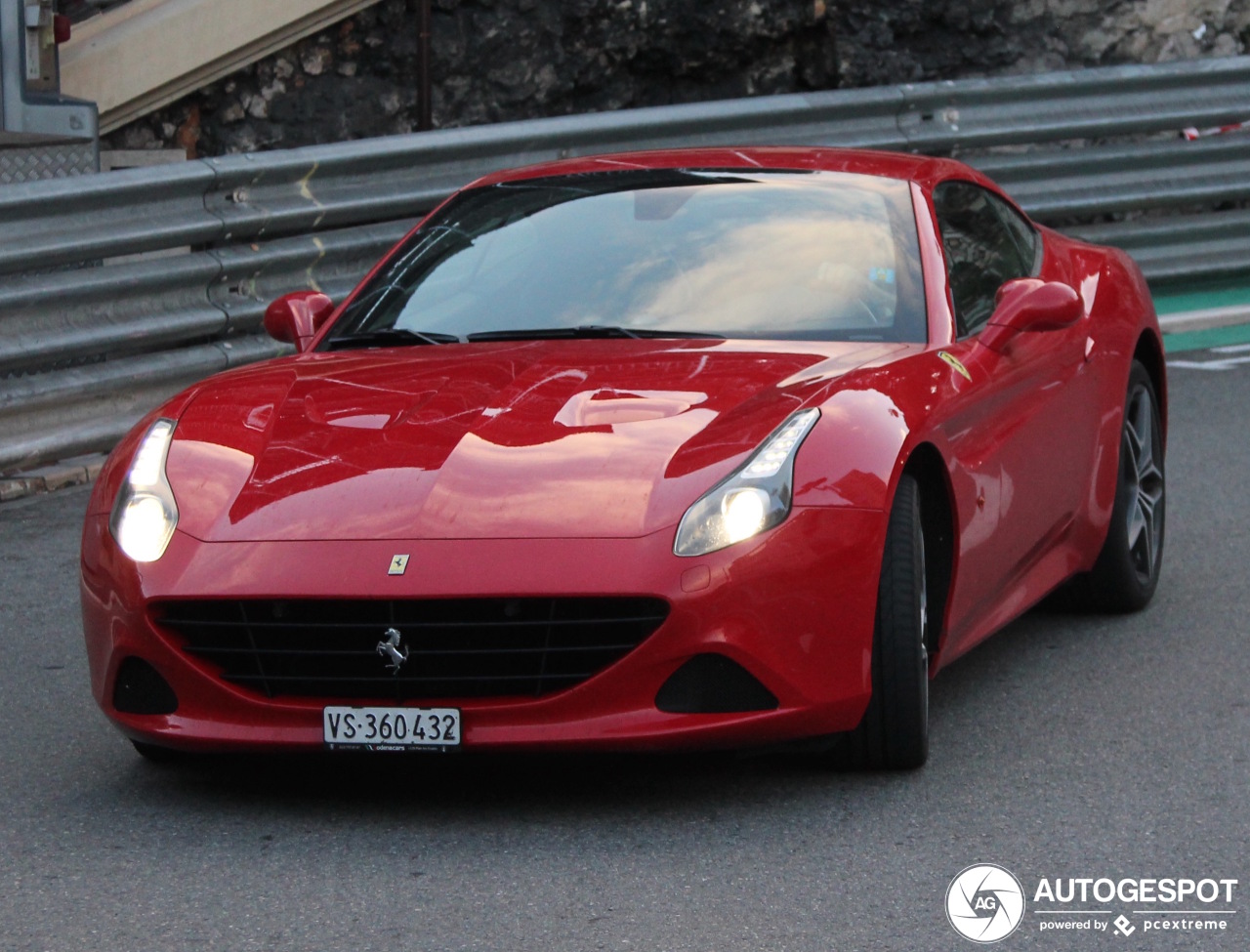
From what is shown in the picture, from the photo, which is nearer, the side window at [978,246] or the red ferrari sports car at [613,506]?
the red ferrari sports car at [613,506]

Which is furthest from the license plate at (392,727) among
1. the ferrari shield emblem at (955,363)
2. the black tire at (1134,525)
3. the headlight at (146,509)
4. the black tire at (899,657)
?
the black tire at (1134,525)

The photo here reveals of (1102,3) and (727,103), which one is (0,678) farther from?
(1102,3)

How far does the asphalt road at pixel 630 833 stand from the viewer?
3539 mm

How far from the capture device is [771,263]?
17.2ft

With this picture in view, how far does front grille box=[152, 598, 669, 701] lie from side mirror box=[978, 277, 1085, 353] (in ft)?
5.03

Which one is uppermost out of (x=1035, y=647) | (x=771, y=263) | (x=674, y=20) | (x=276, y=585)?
(x=674, y=20)

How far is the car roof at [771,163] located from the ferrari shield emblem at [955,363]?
0.85 m

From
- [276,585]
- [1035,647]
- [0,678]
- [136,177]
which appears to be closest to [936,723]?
[1035,647]

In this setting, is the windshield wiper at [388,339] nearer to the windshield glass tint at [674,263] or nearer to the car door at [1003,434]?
the windshield glass tint at [674,263]

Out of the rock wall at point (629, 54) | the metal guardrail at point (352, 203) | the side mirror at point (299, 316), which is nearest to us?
the side mirror at point (299, 316)

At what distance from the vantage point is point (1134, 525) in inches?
244

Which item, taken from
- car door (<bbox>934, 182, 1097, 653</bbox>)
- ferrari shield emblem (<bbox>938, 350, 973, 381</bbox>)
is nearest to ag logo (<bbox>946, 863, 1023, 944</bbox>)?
car door (<bbox>934, 182, 1097, 653</bbox>)

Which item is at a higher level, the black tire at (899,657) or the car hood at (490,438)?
the car hood at (490,438)

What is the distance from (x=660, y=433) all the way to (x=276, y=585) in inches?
32.5
